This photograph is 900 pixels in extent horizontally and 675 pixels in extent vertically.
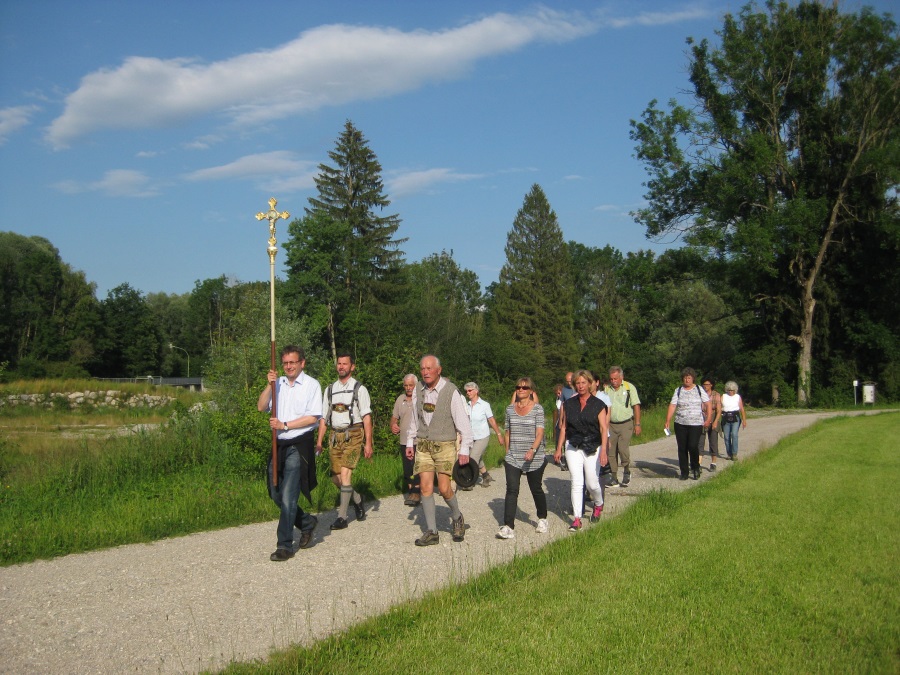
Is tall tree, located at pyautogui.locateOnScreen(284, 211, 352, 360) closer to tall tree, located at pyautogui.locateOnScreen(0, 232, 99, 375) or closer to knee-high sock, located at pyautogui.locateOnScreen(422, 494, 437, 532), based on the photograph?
tall tree, located at pyautogui.locateOnScreen(0, 232, 99, 375)

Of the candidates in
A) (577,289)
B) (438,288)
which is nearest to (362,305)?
(438,288)

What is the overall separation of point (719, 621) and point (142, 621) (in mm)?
4100

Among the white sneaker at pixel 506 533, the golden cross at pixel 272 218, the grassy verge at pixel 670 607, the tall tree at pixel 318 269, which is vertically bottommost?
the white sneaker at pixel 506 533

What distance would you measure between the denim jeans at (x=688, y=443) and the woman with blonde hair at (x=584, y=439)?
4431 millimetres

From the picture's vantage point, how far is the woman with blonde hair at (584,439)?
31.9 feet

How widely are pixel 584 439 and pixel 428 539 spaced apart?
7.88 ft

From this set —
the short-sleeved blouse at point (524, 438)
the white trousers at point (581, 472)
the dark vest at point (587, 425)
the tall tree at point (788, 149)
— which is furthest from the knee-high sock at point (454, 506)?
the tall tree at point (788, 149)

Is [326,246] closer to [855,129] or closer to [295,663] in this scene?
[855,129]

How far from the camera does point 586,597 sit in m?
6.20

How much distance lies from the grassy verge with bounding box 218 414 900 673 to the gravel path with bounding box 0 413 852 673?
0.50 m

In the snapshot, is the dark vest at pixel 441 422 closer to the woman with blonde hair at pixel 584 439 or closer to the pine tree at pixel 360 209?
the woman with blonde hair at pixel 584 439

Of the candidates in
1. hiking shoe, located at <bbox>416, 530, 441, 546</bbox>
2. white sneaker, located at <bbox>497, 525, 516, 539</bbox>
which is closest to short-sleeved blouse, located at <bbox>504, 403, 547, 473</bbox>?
white sneaker, located at <bbox>497, 525, 516, 539</bbox>

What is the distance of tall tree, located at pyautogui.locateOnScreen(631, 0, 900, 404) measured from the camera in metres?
42.4

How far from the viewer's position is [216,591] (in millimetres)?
6680
